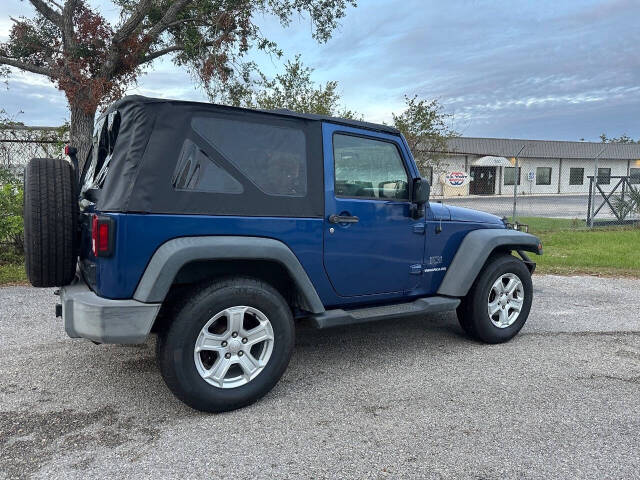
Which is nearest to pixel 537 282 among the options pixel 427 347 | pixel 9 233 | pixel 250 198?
pixel 427 347

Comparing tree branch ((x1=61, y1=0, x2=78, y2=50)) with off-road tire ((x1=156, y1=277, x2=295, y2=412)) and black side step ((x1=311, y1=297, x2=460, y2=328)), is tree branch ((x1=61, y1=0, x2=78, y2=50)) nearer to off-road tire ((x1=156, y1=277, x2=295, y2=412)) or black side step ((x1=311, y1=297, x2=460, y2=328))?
off-road tire ((x1=156, y1=277, x2=295, y2=412))

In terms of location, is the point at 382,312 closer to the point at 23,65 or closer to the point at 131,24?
the point at 131,24

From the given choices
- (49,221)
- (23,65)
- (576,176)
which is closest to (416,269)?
(49,221)

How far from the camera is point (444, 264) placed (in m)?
4.42

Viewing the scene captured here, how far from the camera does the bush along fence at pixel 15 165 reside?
7.75m

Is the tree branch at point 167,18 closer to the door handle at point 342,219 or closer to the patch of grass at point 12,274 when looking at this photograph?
the patch of grass at point 12,274

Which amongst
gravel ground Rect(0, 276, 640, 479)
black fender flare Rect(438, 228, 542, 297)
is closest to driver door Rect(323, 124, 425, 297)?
black fender flare Rect(438, 228, 542, 297)

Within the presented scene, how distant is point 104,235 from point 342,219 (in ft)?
5.35

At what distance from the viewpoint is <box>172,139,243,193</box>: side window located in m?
3.09

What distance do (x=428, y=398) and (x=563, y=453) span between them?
92 cm

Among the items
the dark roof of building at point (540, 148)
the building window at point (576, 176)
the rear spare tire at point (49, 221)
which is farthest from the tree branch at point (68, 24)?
the building window at point (576, 176)

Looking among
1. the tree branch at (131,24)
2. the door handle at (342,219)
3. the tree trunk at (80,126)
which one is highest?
the tree branch at (131,24)

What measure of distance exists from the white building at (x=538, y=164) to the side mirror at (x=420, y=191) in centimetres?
3137

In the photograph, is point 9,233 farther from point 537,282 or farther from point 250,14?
point 537,282
